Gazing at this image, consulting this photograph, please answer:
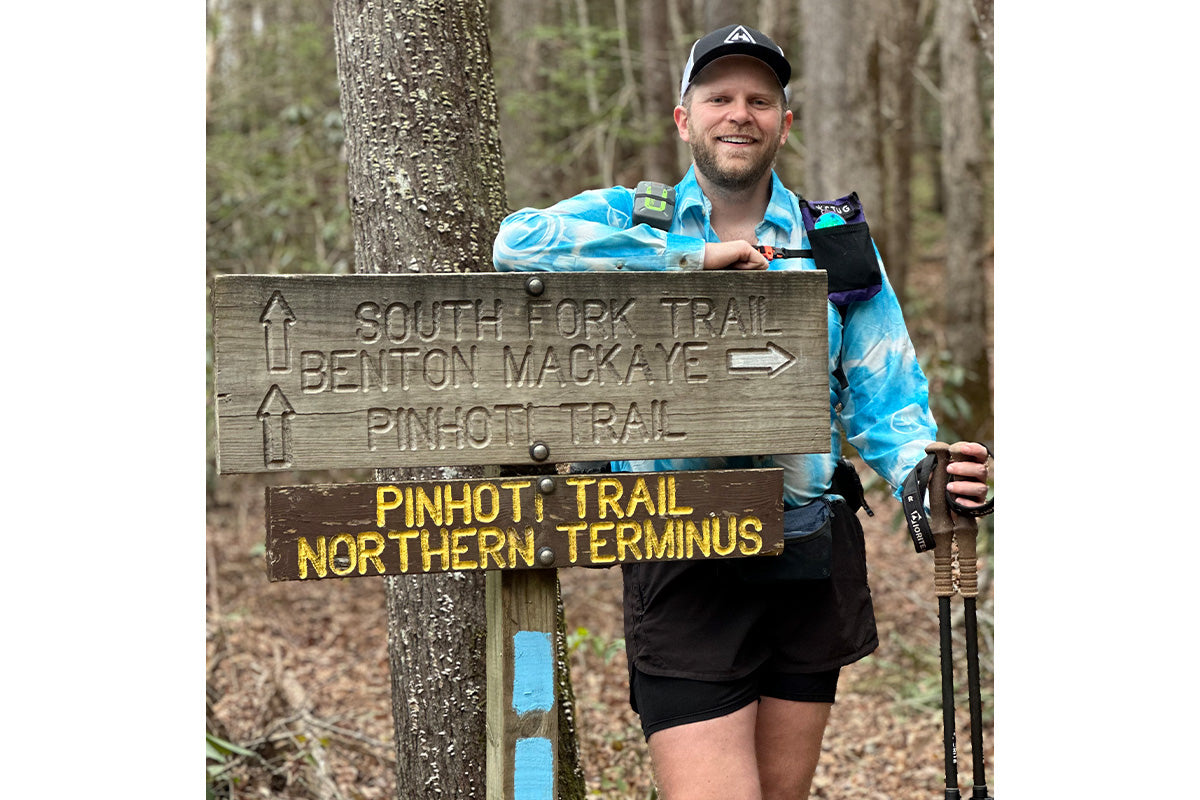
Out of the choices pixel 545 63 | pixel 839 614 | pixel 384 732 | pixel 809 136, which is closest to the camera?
pixel 839 614

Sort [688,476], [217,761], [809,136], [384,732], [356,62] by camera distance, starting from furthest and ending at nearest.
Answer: [809,136] → [384,732] → [217,761] → [356,62] → [688,476]

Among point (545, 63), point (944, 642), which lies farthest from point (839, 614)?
point (545, 63)

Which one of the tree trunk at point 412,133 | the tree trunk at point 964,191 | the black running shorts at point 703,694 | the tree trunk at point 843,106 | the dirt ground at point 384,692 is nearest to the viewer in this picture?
the black running shorts at point 703,694

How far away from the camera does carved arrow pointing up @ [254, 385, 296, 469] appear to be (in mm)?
2299

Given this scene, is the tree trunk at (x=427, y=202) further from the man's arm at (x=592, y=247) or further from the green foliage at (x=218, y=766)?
the green foliage at (x=218, y=766)

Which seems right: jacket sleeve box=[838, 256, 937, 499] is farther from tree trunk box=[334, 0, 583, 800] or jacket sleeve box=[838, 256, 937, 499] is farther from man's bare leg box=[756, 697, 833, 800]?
tree trunk box=[334, 0, 583, 800]

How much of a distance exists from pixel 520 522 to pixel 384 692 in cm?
421

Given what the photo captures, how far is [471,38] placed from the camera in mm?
3305

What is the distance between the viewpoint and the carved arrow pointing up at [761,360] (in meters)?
2.49

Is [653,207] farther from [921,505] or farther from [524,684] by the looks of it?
[524,684]

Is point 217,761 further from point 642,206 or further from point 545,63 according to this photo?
point 545,63

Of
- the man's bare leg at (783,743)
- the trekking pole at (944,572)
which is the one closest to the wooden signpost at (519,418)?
the trekking pole at (944,572)

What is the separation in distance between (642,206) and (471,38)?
1.07 metres

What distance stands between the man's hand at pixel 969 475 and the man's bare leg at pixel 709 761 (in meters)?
0.73
